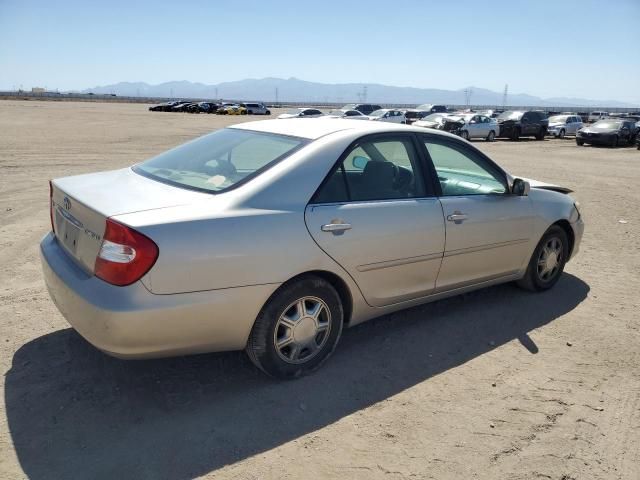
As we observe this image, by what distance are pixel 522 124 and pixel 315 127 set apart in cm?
2940

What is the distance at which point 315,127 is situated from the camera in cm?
371


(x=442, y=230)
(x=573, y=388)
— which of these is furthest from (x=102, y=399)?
(x=573, y=388)

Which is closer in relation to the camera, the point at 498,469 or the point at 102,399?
the point at 498,469

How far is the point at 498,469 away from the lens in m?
2.61

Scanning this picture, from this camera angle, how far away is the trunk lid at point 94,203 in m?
2.84

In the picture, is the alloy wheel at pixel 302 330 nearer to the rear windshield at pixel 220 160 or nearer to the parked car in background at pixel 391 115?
the rear windshield at pixel 220 160

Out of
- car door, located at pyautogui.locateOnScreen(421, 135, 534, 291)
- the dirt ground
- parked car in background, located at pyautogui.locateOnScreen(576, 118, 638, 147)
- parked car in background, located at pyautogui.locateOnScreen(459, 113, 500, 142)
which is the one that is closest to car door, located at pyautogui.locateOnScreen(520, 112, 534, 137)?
parked car in background, located at pyautogui.locateOnScreen(459, 113, 500, 142)

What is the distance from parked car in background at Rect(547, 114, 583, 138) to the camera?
3328cm

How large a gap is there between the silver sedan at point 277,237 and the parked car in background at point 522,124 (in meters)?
27.9

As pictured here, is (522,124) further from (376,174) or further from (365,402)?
(365,402)

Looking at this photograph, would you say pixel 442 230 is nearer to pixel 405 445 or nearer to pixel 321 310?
pixel 321 310

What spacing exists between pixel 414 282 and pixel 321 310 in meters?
0.82

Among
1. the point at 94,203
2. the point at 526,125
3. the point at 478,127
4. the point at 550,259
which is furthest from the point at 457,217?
the point at 526,125

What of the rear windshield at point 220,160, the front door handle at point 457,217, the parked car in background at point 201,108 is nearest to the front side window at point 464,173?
the front door handle at point 457,217
